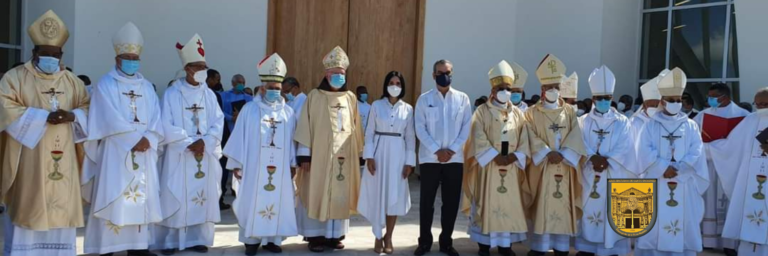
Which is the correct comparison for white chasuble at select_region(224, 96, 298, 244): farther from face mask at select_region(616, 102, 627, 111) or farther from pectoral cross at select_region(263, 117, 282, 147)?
face mask at select_region(616, 102, 627, 111)

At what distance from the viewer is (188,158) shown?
23.6 feet

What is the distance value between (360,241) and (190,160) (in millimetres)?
2098

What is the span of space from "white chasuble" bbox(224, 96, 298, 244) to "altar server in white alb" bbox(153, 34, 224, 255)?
0.24 metres

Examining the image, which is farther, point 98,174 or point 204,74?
point 204,74

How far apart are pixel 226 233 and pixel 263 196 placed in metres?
1.35

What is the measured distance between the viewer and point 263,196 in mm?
7273

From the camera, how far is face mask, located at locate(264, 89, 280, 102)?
24.1 feet

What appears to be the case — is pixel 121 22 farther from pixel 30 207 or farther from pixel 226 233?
pixel 30 207

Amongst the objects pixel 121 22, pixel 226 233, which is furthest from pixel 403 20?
pixel 226 233

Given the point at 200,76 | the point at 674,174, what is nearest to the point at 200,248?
the point at 200,76

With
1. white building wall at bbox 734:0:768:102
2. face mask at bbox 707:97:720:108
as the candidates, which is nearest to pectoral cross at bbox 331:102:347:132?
face mask at bbox 707:97:720:108

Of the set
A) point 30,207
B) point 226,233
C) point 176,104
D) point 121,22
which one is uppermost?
point 121,22

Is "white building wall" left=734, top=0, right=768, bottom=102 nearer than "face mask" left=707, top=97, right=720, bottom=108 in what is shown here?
No

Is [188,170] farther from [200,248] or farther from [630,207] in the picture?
[630,207]
